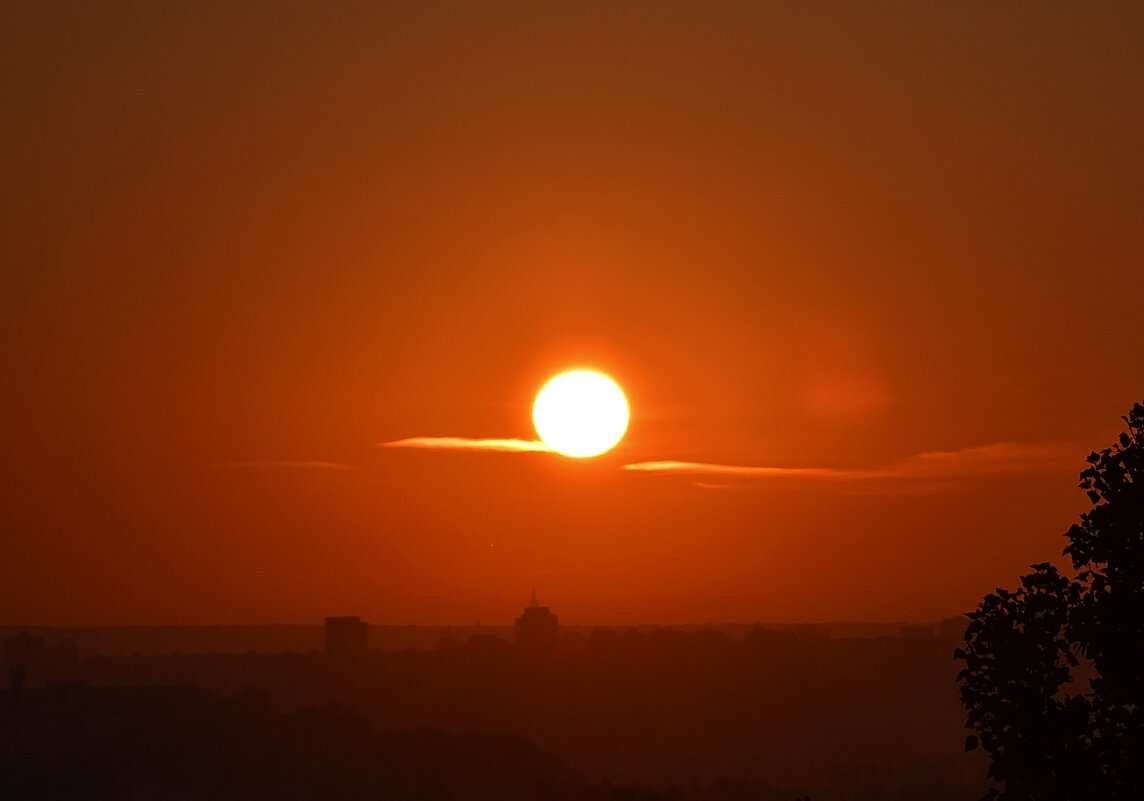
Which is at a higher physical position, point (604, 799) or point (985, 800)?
point (604, 799)

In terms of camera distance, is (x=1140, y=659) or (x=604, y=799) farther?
(x=604, y=799)

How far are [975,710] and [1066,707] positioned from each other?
146 cm

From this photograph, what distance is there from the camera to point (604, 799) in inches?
7815

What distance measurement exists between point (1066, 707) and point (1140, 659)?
4.67 feet

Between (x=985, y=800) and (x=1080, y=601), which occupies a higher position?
(x=1080, y=601)

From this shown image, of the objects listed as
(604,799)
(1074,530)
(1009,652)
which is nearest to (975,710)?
(1009,652)

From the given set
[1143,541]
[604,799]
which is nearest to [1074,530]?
[1143,541]

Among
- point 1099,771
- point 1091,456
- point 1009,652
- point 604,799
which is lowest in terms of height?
point 1099,771

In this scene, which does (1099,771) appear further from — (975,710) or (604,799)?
(604,799)

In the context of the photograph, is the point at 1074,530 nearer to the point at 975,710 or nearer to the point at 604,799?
the point at 975,710

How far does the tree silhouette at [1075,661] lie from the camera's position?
28875mm

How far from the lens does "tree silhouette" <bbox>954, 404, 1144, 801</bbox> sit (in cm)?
2888

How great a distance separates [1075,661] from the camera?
2884 centimetres

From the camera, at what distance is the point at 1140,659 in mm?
28922
